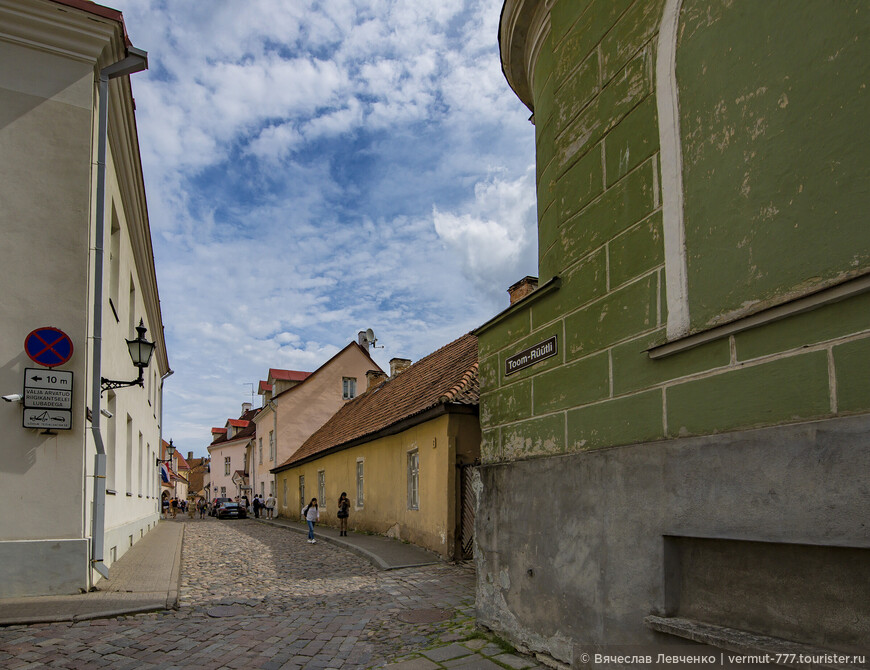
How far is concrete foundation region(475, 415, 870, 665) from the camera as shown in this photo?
2.72 meters

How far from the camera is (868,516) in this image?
2568 mm

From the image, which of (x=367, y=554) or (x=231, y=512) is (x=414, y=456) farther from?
(x=231, y=512)

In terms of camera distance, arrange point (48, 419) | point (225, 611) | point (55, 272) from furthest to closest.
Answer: point (55, 272), point (48, 419), point (225, 611)

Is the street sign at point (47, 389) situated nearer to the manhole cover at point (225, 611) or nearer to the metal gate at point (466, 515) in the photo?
the manhole cover at point (225, 611)

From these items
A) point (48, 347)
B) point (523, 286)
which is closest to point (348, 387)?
point (523, 286)

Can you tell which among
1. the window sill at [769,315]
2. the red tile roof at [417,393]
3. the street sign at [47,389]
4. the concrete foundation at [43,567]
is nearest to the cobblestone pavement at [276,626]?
the concrete foundation at [43,567]

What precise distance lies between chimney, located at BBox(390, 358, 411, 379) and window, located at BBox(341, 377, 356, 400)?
31.3ft

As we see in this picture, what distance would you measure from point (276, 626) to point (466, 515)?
5547mm

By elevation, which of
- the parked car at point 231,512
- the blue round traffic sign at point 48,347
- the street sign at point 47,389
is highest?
the blue round traffic sign at point 48,347

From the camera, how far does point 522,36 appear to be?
6344 millimetres

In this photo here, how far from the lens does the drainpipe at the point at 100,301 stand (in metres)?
8.27

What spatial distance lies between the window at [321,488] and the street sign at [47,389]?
15.6m

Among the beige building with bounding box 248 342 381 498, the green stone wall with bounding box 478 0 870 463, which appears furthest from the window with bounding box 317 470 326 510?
the green stone wall with bounding box 478 0 870 463

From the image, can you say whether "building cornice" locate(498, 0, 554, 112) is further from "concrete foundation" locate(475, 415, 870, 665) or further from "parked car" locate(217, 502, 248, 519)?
"parked car" locate(217, 502, 248, 519)
